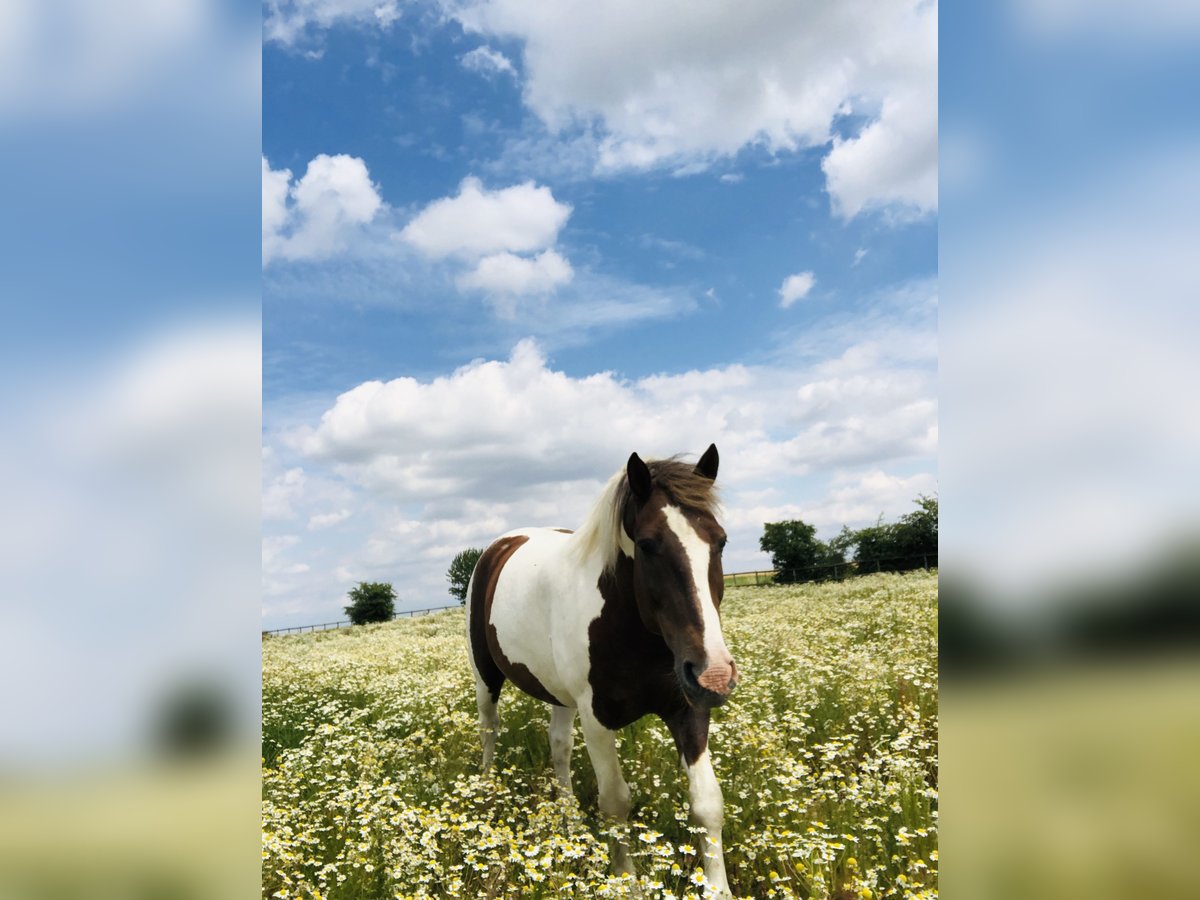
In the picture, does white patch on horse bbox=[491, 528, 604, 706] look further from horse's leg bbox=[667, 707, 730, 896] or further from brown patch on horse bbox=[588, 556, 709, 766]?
horse's leg bbox=[667, 707, 730, 896]

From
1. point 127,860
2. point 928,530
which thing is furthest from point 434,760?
point 928,530

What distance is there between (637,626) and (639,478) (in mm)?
943

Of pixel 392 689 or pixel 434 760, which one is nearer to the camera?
pixel 434 760

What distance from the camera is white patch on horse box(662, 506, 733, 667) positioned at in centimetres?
343

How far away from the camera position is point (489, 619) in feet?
21.0

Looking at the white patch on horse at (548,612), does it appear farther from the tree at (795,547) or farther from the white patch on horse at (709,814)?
the tree at (795,547)

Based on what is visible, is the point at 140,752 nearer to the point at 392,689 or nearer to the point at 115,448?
the point at 115,448

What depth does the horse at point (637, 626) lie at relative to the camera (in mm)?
3639

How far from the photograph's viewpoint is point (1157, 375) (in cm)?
96

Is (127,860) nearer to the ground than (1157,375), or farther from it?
nearer to the ground

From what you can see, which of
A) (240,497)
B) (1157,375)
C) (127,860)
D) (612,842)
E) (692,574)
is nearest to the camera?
(1157,375)

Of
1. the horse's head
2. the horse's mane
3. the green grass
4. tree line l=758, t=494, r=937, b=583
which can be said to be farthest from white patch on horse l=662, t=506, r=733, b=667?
the green grass

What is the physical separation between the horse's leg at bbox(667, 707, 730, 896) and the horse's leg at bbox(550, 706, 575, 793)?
1.67 meters

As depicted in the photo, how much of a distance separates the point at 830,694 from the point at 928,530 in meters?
33.0
